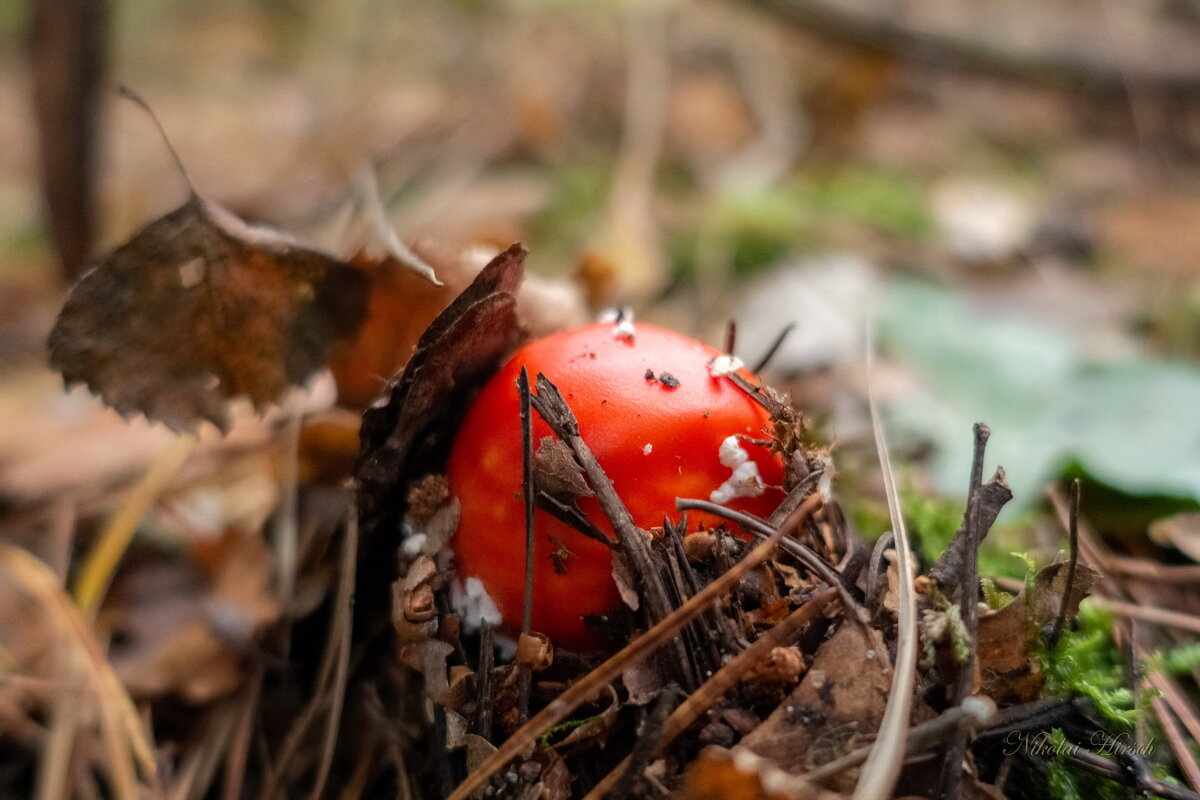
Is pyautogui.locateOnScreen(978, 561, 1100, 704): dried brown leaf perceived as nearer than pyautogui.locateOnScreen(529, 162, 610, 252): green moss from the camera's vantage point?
Yes

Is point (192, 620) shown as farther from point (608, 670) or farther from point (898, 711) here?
point (898, 711)

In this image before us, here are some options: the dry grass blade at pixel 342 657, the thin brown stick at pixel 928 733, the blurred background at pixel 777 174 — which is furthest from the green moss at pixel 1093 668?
the dry grass blade at pixel 342 657

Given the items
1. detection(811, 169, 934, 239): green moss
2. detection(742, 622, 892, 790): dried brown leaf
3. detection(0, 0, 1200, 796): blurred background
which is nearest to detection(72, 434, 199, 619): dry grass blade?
detection(0, 0, 1200, 796): blurred background

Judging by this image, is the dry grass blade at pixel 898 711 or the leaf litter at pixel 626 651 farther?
the leaf litter at pixel 626 651

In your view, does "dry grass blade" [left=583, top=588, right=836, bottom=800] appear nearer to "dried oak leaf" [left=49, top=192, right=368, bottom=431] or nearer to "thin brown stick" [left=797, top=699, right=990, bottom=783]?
"thin brown stick" [left=797, top=699, right=990, bottom=783]

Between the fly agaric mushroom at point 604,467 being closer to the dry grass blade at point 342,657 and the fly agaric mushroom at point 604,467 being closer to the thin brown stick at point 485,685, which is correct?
the thin brown stick at point 485,685

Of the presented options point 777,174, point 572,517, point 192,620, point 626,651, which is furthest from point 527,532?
point 777,174
